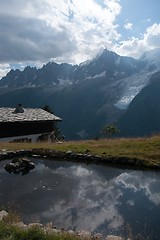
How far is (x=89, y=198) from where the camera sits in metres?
20.2

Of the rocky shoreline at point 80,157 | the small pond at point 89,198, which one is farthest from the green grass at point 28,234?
the rocky shoreline at point 80,157

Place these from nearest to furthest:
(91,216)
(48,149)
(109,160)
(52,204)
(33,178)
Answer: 1. (91,216)
2. (52,204)
3. (33,178)
4. (109,160)
5. (48,149)

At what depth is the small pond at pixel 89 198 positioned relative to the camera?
16.2m

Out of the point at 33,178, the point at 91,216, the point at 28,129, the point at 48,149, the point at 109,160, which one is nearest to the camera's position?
the point at 91,216

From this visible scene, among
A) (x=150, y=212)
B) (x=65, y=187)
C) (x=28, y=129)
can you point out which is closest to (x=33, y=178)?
(x=65, y=187)

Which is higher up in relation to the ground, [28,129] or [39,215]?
[39,215]

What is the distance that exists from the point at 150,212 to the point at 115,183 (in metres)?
6.36

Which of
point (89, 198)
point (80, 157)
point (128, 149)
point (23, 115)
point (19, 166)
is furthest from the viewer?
point (23, 115)

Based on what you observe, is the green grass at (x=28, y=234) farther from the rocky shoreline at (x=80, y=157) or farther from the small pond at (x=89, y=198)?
the rocky shoreline at (x=80, y=157)

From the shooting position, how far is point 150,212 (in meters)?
17.8

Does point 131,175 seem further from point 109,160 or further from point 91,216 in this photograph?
point 91,216

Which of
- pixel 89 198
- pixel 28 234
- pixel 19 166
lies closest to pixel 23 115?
pixel 19 166

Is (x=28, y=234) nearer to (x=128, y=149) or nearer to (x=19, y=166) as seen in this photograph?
(x=19, y=166)

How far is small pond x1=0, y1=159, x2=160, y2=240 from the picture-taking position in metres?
16.2
